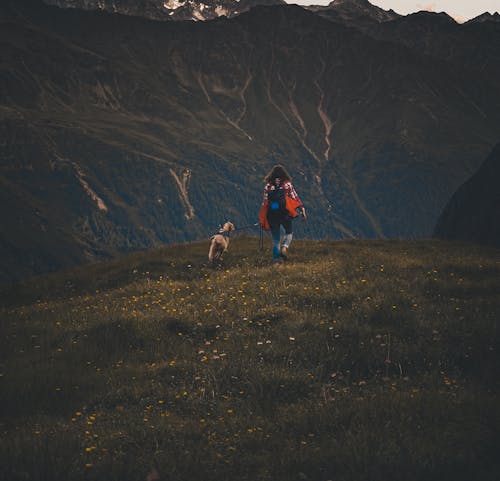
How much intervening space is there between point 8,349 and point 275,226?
10.0 meters

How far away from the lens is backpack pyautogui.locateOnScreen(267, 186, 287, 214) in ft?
64.2

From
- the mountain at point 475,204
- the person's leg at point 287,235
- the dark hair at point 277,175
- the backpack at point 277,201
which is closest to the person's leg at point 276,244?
the person's leg at point 287,235

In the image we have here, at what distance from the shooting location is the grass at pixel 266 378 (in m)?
7.40

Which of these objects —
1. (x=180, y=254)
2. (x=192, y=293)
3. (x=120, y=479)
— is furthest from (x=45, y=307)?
(x=120, y=479)

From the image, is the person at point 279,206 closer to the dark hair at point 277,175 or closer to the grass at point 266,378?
the dark hair at point 277,175

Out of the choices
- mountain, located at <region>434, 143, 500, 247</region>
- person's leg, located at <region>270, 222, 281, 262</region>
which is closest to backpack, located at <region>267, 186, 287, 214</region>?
person's leg, located at <region>270, 222, 281, 262</region>

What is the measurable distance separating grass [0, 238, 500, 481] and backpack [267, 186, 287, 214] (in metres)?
3.27

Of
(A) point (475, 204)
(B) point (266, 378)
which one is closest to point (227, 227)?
(B) point (266, 378)

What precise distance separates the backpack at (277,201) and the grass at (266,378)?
3.27m

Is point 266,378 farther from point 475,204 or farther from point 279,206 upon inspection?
point 475,204

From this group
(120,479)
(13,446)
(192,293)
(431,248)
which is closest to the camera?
(120,479)

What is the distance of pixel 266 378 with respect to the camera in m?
9.60

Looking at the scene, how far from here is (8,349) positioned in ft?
39.4

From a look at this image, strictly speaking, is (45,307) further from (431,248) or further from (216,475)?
(431,248)
